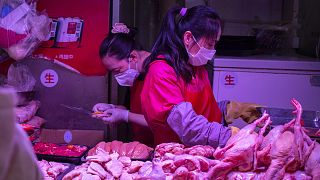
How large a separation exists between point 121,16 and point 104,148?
5.19ft

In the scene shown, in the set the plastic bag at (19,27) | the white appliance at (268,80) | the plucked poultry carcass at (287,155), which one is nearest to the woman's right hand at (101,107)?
the plastic bag at (19,27)

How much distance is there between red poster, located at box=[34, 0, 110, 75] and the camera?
3.23 meters

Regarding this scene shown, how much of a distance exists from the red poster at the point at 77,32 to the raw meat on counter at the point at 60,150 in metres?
1.08

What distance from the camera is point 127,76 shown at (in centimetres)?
310

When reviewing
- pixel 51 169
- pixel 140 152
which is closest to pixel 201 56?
pixel 140 152

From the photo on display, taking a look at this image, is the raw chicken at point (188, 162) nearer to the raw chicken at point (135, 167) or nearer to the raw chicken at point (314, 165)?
the raw chicken at point (135, 167)

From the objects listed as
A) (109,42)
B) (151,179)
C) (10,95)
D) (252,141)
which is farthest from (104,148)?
(10,95)

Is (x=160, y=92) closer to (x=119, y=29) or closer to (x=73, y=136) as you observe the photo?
(x=119, y=29)

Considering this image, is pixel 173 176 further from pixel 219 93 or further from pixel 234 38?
pixel 234 38

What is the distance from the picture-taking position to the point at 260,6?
14.9 ft

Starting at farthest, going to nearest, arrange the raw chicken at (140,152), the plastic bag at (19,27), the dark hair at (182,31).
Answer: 1. the plastic bag at (19,27)
2. the dark hair at (182,31)
3. the raw chicken at (140,152)

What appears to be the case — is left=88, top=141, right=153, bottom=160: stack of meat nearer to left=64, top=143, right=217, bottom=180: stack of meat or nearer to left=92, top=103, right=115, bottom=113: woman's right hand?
left=64, top=143, right=217, bottom=180: stack of meat

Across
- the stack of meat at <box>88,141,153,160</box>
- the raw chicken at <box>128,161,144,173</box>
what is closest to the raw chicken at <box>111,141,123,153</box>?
the stack of meat at <box>88,141,153,160</box>

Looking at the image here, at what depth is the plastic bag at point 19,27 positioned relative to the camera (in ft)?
9.50
